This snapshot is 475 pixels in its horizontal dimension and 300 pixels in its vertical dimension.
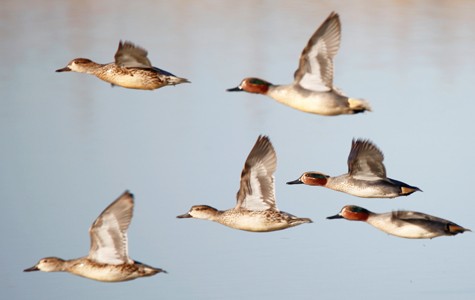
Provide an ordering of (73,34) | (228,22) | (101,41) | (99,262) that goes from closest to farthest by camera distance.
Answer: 1. (99,262)
2. (101,41)
3. (73,34)
4. (228,22)

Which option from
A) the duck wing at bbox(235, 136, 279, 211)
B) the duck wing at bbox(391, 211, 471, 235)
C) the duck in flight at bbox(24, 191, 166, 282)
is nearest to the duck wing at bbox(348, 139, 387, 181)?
the duck wing at bbox(391, 211, 471, 235)

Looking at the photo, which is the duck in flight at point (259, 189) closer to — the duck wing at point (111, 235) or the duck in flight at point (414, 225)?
the duck in flight at point (414, 225)

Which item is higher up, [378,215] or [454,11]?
[454,11]

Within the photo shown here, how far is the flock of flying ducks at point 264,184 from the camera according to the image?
26.2ft

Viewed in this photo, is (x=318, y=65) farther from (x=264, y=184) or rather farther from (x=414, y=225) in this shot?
(x=414, y=225)

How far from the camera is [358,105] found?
→ 8508 mm

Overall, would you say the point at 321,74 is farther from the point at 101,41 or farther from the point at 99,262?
the point at 101,41

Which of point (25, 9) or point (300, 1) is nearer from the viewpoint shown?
point (25, 9)

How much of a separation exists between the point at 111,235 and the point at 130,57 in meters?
2.39

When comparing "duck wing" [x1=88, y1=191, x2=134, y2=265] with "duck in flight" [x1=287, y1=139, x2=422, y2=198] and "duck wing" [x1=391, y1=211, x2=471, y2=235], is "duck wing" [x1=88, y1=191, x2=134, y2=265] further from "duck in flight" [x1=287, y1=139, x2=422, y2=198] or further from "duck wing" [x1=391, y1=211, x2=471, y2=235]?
"duck in flight" [x1=287, y1=139, x2=422, y2=198]

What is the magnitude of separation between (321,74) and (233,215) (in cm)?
189

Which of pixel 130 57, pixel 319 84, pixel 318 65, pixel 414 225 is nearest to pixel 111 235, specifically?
pixel 130 57

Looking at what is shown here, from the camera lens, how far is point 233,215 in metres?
9.30

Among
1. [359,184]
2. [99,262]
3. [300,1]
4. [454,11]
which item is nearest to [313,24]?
[300,1]
